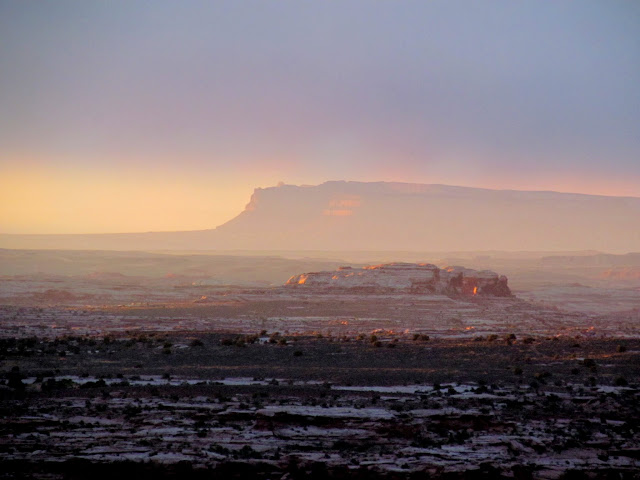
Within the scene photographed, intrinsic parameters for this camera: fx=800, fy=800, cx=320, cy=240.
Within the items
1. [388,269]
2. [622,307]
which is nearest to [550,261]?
[622,307]

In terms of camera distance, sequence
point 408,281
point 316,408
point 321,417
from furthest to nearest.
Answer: point 408,281, point 316,408, point 321,417

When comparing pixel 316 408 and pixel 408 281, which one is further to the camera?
pixel 408 281

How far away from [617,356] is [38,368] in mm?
19952

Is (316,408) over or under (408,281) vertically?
under

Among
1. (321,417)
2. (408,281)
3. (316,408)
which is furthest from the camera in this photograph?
(408,281)

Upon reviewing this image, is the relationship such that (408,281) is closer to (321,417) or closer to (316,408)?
(316,408)

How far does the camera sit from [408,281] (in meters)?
72.5

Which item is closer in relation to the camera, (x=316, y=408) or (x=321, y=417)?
(x=321, y=417)

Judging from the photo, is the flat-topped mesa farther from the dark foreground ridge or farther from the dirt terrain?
the dark foreground ridge

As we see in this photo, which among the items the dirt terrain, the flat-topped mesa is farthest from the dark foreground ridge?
the flat-topped mesa

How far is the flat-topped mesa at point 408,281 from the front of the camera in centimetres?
7175

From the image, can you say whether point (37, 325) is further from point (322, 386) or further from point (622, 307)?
point (622, 307)

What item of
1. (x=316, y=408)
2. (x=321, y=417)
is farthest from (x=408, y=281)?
(x=321, y=417)

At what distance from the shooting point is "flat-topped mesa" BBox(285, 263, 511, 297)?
7175 cm
